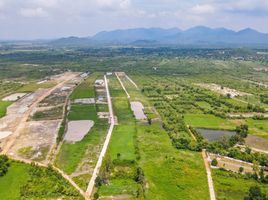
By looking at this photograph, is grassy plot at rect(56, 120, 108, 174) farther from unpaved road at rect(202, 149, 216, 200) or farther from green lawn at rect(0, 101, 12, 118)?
green lawn at rect(0, 101, 12, 118)

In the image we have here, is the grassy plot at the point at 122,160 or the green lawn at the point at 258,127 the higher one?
the grassy plot at the point at 122,160

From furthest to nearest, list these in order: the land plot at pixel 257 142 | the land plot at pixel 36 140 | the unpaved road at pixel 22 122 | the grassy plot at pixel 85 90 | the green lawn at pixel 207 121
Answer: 1. the grassy plot at pixel 85 90
2. the green lawn at pixel 207 121
3. the land plot at pixel 257 142
4. the unpaved road at pixel 22 122
5. the land plot at pixel 36 140

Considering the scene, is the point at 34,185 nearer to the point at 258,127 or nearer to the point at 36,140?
the point at 36,140

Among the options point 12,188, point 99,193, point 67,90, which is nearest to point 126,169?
point 99,193

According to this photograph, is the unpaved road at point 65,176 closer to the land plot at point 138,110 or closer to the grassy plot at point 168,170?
the grassy plot at point 168,170

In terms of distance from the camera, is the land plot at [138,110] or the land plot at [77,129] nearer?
the land plot at [77,129]

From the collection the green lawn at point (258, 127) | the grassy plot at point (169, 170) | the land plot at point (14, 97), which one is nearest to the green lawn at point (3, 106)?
the land plot at point (14, 97)

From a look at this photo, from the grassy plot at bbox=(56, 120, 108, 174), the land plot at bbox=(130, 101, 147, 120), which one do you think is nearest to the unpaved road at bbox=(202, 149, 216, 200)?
the grassy plot at bbox=(56, 120, 108, 174)

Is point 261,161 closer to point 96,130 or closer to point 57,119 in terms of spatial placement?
point 96,130
